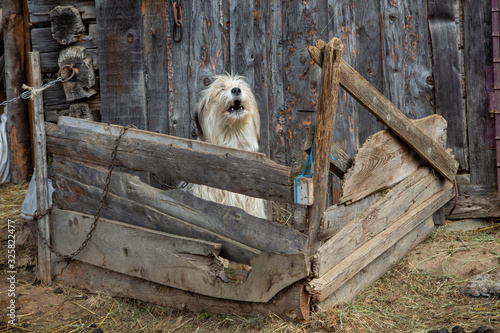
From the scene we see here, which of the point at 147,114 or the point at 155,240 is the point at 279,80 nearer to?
the point at 147,114

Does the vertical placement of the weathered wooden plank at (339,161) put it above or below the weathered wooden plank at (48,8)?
below

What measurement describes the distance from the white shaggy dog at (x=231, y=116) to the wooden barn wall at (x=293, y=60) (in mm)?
411

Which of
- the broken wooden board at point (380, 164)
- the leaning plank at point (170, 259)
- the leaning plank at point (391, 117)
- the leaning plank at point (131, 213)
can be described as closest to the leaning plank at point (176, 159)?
the leaning plank at point (131, 213)

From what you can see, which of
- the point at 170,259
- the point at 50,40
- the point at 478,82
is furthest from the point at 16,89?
the point at 478,82

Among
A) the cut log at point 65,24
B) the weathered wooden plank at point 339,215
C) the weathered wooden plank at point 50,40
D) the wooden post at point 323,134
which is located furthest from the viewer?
the weathered wooden plank at point 50,40

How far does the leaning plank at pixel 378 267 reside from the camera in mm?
3898

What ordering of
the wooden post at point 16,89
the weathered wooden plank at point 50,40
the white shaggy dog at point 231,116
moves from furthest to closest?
the wooden post at point 16,89, the weathered wooden plank at point 50,40, the white shaggy dog at point 231,116

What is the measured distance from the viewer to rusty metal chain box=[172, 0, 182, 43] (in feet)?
17.6

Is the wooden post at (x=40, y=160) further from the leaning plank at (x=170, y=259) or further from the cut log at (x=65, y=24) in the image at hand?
the cut log at (x=65, y=24)

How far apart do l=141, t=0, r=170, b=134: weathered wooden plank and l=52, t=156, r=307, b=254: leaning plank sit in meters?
1.14

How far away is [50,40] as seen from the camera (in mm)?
5660

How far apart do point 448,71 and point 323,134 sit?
2468 mm

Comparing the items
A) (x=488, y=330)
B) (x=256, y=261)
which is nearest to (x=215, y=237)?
(x=256, y=261)

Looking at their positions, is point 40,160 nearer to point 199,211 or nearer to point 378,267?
point 199,211
